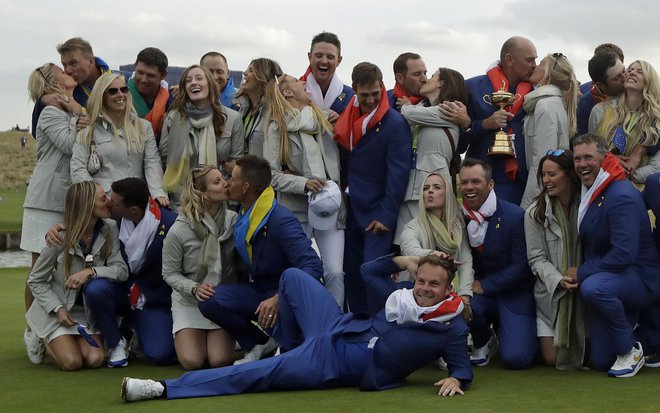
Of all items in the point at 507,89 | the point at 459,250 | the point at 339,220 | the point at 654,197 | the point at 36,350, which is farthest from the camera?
the point at 507,89

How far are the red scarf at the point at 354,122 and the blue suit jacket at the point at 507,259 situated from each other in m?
1.29

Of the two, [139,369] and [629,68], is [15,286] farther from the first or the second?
[629,68]

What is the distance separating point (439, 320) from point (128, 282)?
109 inches

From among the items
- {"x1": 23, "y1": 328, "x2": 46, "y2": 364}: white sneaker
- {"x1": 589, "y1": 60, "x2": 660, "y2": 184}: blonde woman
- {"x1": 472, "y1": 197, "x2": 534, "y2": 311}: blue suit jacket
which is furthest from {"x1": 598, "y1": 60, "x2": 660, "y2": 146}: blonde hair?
{"x1": 23, "y1": 328, "x2": 46, "y2": 364}: white sneaker

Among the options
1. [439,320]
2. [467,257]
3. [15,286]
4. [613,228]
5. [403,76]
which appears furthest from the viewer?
[15,286]

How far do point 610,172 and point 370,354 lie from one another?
204 centimetres

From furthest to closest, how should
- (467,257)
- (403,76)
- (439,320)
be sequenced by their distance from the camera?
(403,76), (467,257), (439,320)

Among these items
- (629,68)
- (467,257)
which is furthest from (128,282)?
(629,68)

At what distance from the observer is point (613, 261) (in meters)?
6.97

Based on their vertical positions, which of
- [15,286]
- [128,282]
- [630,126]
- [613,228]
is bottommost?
[15,286]

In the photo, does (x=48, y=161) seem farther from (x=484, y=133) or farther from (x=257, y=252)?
(x=484, y=133)

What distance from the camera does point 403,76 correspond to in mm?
8695

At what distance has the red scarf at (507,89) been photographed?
8.34 meters

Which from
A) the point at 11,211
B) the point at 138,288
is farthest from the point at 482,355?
the point at 11,211
